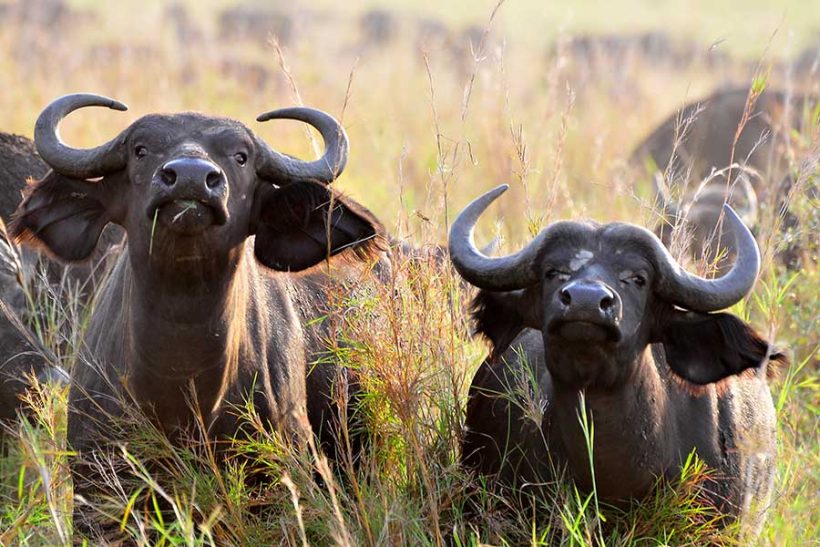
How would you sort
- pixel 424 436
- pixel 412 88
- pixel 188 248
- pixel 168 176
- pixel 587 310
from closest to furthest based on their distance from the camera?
pixel 587 310, pixel 168 176, pixel 188 248, pixel 424 436, pixel 412 88

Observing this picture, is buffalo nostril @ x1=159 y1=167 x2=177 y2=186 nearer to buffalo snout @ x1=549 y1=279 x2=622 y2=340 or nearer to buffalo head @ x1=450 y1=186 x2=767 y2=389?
buffalo head @ x1=450 y1=186 x2=767 y2=389

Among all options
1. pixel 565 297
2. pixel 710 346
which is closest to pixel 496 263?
pixel 565 297

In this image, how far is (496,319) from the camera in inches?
224

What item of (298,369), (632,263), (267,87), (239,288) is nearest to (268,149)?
(239,288)

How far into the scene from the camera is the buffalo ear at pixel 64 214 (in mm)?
5609

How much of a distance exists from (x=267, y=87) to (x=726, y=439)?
36.3 ft

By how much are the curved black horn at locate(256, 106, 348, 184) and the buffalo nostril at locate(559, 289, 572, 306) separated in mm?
1179

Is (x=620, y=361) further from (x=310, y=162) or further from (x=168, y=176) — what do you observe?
(x=168, y=176)

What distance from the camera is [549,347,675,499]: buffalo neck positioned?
206 inches

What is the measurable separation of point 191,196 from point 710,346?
1943 millimetres

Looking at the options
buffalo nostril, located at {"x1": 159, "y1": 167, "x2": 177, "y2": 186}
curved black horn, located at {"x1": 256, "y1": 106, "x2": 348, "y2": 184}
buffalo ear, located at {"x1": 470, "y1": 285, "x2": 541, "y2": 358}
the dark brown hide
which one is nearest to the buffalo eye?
buffalo ear, located at {"x1": 470, "y1": 285, "x2": 541, "y2": 358}

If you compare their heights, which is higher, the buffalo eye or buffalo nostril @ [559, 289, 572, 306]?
buffalo nostril @ [559, 289, 572, 306]

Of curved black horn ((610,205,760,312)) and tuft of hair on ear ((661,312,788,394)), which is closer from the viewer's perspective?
curved black horn ((610,205,760,312))

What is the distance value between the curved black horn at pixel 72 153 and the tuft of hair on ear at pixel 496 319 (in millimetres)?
1457
